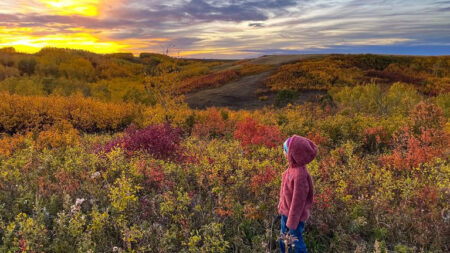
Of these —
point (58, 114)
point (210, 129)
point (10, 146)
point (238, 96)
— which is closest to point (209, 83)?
point (238, 96)

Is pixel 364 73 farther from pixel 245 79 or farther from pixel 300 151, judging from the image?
pixel 300 151

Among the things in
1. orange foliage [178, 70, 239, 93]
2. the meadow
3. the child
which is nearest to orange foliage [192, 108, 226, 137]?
the meadow

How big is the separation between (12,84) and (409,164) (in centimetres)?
3205

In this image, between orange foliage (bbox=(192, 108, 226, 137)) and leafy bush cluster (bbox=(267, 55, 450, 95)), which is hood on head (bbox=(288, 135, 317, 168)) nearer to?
orange foliage (bbox=(192, 108, 226, 137))

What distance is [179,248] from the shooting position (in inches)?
168

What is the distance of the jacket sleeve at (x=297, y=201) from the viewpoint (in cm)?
365

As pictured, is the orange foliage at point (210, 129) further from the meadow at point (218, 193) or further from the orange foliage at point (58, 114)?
the orange foliage at point (58, 114)

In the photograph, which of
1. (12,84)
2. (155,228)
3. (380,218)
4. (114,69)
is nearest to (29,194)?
(155,228)

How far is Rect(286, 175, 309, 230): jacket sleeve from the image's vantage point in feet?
12.0

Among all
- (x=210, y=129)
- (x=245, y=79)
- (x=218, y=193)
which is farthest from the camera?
(x=245, y=79)

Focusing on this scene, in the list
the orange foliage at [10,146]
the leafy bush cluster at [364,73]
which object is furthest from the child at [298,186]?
the leafy bush cluster at [364,73]

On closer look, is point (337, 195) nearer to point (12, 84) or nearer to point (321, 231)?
point (321, 231)

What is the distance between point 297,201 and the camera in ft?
12.0

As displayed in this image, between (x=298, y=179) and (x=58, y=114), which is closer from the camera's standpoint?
(x=298, y=179)
